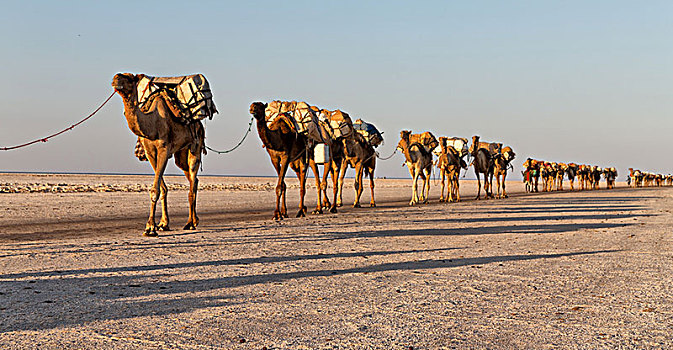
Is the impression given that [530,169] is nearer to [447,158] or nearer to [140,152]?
[447,158]

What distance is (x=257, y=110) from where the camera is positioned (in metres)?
20.1

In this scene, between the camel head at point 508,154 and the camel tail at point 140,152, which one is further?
the camel head at point 508,154

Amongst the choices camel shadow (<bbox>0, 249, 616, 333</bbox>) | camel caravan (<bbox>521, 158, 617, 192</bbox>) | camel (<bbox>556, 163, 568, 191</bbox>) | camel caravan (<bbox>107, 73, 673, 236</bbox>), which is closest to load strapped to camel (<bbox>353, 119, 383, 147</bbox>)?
camel caravan (<bbox>107, 73, 673, 236</bbox>)

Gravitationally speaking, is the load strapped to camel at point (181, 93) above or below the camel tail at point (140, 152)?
above

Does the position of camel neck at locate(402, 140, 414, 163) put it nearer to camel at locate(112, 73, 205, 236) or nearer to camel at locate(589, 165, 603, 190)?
camel at locate(112, 73, 205, 236)

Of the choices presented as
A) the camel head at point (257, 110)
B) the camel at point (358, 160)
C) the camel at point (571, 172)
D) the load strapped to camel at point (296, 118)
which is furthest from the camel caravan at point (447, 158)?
the camel at point (571, 172)

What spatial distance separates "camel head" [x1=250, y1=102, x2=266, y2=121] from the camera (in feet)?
65.5

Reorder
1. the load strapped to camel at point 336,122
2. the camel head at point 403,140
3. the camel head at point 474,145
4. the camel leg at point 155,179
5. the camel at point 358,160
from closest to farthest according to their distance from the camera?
1. the camel leg at point 155,179
2. the load strapped to camel at point 336,122
3. the camel at point 358,160
4. the camel head at point 403,140
5. the camel head at point 474,145

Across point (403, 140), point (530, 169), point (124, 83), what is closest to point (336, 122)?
point (403, 140)

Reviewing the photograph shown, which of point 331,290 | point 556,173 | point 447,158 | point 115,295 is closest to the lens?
point 115,295

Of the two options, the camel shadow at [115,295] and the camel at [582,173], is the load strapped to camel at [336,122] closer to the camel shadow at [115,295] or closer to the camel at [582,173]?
the camel shadow at [115,295]

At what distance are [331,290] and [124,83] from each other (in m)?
8.45

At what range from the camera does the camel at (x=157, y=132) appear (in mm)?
15008

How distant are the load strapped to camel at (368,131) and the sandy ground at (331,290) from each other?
50.9 ft
